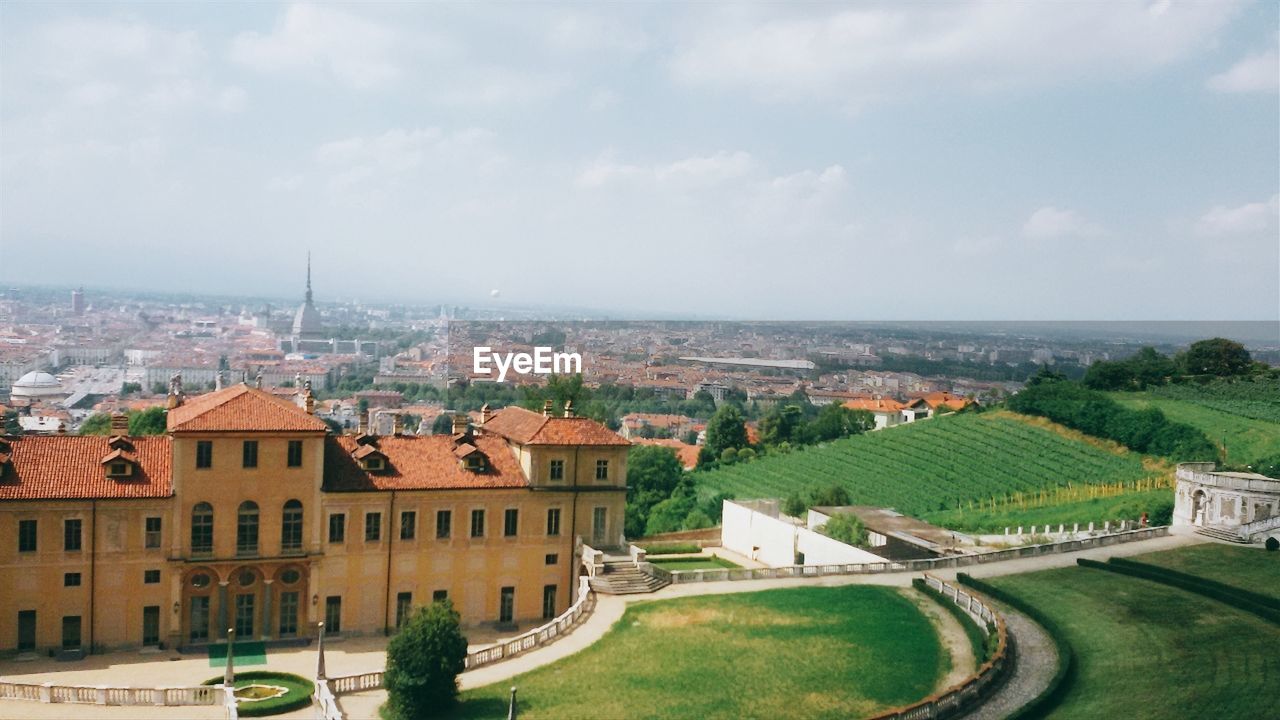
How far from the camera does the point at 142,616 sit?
33.8 metres

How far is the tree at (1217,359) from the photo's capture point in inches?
3661

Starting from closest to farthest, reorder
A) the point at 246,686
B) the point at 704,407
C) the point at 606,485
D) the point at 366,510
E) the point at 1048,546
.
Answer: the point at 246,686 < the point at 366,510 < the point at 606,485 < the point at 1048,546 < the point at 704,407

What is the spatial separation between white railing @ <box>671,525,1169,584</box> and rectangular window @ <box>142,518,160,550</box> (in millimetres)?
18703

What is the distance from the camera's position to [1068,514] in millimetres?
55031

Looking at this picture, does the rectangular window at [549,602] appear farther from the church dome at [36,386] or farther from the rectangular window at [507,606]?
the church dome at [36,386]

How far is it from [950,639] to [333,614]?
21909mm

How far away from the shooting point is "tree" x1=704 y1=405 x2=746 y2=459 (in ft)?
318

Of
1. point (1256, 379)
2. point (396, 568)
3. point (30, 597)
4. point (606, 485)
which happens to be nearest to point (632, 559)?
point (606, 485)

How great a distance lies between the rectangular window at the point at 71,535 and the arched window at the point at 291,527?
6.43m

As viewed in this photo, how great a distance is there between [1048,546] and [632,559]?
766 inches

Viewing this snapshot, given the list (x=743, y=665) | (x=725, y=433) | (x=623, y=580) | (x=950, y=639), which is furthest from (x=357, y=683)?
(x=725, y=433)

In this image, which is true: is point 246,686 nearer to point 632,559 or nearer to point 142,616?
point 142,616

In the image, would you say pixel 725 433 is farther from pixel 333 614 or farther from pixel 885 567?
pixel 333 614

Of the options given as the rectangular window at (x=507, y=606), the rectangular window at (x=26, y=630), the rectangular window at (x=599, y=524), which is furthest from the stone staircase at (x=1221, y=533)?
the rectangular window at (x=26, y=630)
